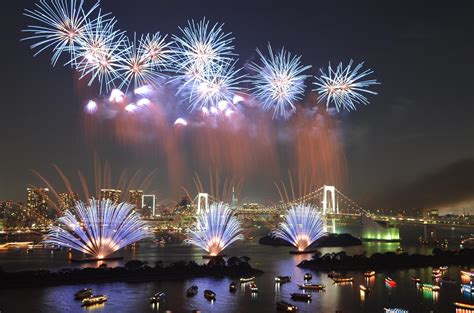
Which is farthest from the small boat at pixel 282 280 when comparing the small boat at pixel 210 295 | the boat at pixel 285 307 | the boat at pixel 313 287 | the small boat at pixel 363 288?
the boat at pixel 285 307

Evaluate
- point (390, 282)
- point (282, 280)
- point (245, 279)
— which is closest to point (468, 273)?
point (390, 282)

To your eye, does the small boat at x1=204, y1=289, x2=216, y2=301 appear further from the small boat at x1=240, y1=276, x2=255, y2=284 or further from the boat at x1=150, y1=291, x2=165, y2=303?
the small boat at x1=240, y1=276, x2=255, y2=284

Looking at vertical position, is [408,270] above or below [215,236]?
below

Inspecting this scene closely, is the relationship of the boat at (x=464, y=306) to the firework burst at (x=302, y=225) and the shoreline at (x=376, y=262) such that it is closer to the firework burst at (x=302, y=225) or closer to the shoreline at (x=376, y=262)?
the shoreline at (x=376, y=262)

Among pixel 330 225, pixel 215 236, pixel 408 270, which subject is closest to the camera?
pixel 408 270

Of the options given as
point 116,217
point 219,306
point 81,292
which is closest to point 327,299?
point 219,306

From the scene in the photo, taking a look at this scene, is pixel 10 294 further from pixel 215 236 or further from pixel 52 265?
pixel 215 236

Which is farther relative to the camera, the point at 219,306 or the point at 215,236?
the point at 215,236

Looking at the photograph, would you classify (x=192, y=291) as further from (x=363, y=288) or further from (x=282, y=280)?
(x=363, y=288)

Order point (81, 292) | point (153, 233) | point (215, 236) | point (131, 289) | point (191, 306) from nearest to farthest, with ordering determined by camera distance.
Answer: point (191, 306)
point (81, 292)
point (131, 289)
point (215, 236)
point (153, 233)
